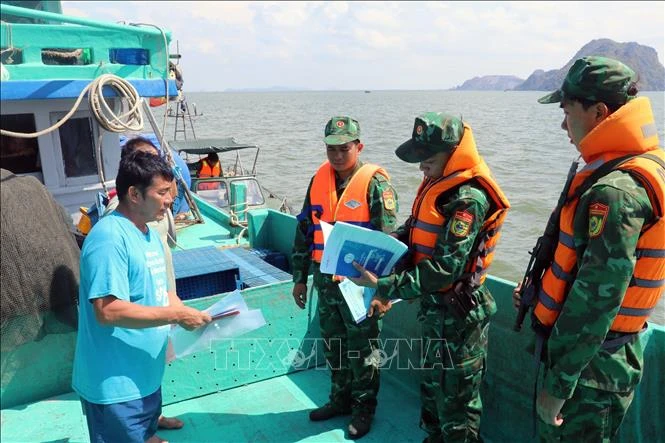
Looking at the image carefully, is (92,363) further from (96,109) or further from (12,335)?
(96,109)

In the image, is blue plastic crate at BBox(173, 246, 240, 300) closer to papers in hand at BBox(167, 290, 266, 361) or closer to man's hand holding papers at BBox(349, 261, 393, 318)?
Answer: papers in hand at BBox(167, 290, 266, 361)

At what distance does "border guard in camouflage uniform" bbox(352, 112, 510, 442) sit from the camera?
2.40 m

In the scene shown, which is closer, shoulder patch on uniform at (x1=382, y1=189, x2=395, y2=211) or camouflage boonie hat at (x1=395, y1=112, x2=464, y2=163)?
camouflage boonie hat at (x1=395, y1=112, x2=464, y2=163)

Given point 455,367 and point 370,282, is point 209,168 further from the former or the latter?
point 455,367

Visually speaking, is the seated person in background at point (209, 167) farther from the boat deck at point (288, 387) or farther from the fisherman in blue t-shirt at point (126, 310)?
the fisherman in blue t-shirt at point (126, 310)

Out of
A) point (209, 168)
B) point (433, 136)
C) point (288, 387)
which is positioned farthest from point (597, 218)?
point (209, 168)

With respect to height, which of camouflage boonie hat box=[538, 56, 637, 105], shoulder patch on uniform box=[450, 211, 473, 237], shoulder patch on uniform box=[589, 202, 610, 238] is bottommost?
shoulder patch on uniform box=[450, 211, 473, 237]

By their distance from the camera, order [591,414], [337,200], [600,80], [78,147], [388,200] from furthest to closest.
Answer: [78,147], [337,200], [388,200], [591,414], [600,80]

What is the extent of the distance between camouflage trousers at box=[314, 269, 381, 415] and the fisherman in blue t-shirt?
1.20m

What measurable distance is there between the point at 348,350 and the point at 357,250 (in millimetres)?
937

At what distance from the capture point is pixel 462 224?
2355mm

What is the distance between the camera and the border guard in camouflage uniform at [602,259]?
1.71 meters

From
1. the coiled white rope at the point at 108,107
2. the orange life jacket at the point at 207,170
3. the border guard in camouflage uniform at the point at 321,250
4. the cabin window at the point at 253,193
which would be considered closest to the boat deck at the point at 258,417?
the border guard in camouflage uniform at the point at 321,250

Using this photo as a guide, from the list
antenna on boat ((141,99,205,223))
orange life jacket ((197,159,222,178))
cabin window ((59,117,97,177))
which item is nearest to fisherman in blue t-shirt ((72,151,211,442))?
antenna on boat ((141,99,205,223))
